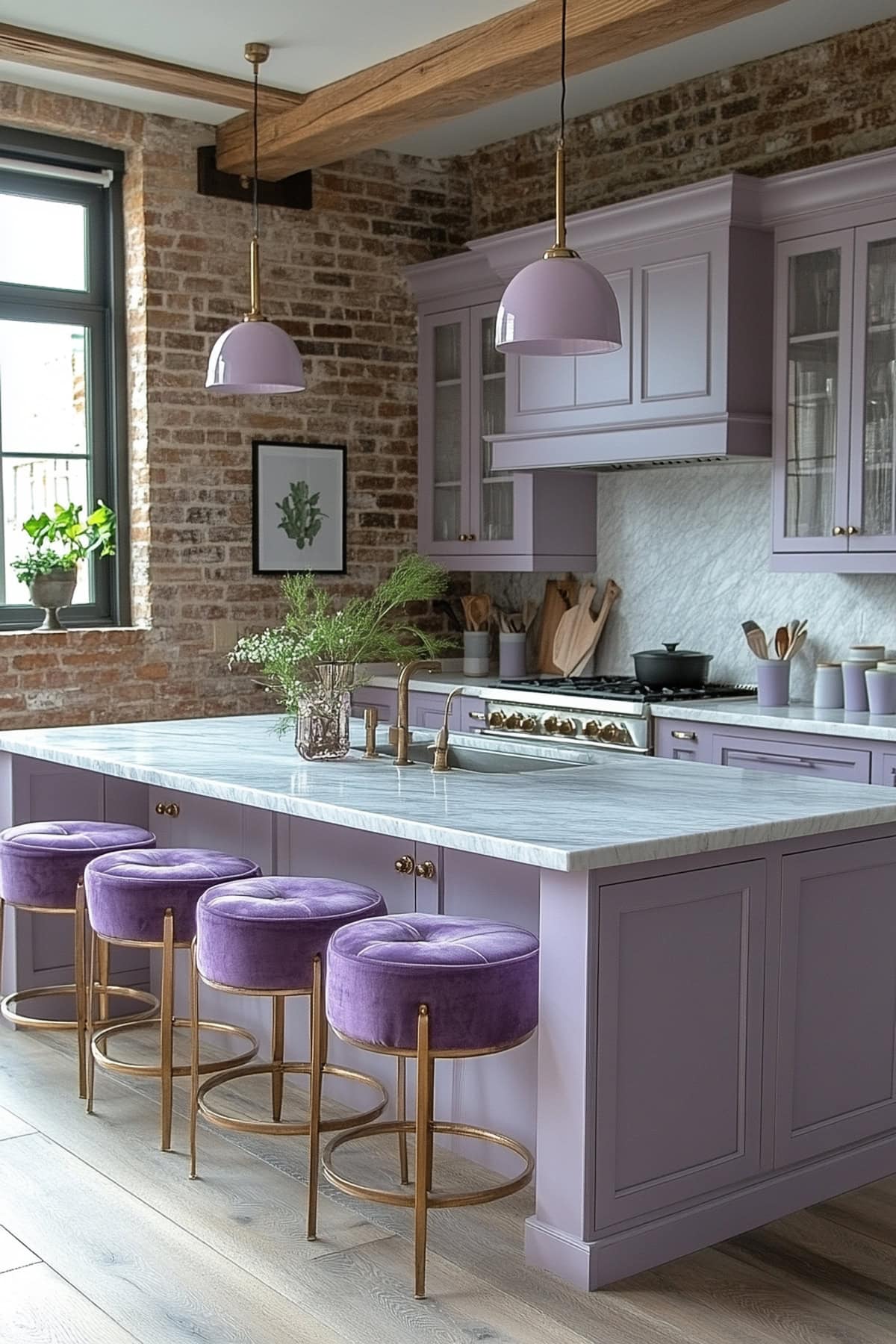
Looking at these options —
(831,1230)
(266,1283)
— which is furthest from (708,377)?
(266,1283)

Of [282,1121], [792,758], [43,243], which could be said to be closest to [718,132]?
[792,758]

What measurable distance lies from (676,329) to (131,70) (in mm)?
2131

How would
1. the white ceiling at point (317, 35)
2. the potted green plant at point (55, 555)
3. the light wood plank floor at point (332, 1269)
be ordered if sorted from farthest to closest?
the potted green plant at point (55, 555) → the white ceiling at point (317, 35) → the light wood plank floor at point (332, 1269)

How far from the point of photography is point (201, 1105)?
3.44m

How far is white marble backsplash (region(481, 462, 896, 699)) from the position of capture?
5.38m

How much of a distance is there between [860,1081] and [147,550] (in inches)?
Result: 144

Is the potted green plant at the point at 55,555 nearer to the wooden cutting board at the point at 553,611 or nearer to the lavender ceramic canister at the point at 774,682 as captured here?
the wooden cutting board at the point at 553,611

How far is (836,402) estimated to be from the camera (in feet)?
16.2

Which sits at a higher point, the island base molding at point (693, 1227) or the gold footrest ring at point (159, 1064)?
the gold footrest ring at point (159, 1064)

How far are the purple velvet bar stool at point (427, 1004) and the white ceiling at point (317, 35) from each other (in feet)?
10.3

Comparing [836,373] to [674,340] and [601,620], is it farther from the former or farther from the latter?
[601,620]

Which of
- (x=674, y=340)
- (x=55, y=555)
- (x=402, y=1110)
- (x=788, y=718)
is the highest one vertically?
(x=674, y=340)

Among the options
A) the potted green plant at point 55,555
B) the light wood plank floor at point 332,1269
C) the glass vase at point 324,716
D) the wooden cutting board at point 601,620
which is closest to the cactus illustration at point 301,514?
the potted green plant at point 55,555

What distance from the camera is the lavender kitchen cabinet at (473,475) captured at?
6.17 m
